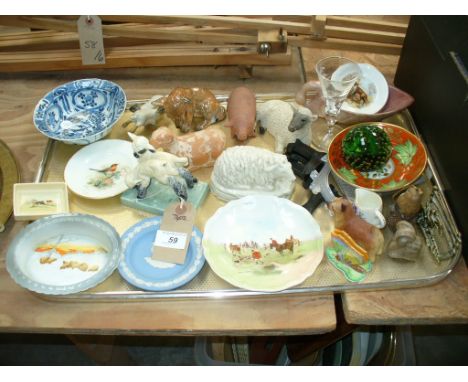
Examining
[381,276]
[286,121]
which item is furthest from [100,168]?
[381,276]

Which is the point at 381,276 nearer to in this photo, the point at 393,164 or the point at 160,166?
→ the point at 393,164

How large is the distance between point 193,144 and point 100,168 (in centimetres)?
27

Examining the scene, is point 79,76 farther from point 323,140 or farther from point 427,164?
point 427,164

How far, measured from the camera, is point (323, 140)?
1384 millimetres

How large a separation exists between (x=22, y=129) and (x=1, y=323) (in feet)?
2.11

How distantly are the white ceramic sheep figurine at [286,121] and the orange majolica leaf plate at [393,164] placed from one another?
0.09 meters

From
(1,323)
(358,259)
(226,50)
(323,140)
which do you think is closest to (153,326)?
(1,323)

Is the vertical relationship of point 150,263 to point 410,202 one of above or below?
below

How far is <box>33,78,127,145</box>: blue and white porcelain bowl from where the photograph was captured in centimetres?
138

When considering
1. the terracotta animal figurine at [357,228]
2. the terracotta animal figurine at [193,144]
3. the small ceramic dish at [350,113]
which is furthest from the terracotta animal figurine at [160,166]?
the small ceramic dish at [350,113]

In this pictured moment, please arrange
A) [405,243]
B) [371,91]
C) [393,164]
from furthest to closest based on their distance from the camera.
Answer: [371,91] → [393,164] → [405,243]

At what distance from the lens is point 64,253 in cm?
116

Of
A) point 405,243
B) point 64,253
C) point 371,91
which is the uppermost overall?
point 371,91

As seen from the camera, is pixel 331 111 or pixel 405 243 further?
pixel 331 111
